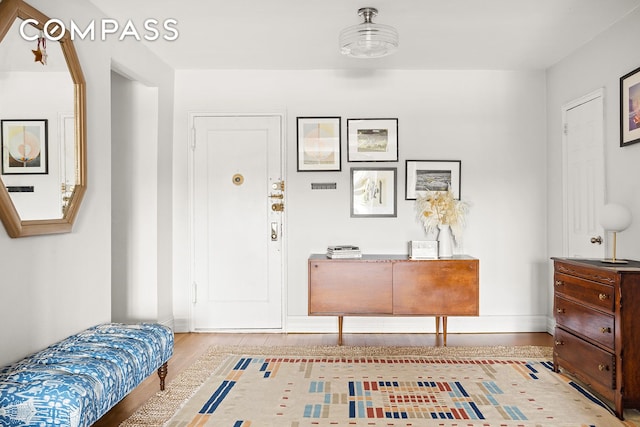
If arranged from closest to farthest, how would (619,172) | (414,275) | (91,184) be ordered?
(91,184) < (619,172) < (414,275)

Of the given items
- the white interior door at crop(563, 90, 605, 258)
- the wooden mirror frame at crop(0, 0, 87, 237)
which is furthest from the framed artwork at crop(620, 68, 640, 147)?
the wooden mirror frame at crop(0, 0, 87, 237)

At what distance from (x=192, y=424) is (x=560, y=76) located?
4094 millimetres

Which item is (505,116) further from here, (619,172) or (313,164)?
(313,164)

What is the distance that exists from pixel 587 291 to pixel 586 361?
420mm

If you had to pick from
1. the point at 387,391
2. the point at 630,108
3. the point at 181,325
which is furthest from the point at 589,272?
the point at 181,325

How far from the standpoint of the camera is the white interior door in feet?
12.3

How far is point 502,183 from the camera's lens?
4.75 m

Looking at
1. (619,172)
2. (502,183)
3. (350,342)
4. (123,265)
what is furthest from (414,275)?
(123,265)

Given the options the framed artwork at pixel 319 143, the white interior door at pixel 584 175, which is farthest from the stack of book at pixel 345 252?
the white interior door at pixel 584 175

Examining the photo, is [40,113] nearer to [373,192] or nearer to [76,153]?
[76,153]

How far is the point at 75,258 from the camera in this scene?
119 inches

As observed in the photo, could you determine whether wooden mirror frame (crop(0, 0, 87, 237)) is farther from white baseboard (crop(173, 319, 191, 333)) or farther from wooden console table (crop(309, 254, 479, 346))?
white baseboard (crop(173, 319, 191, 333))

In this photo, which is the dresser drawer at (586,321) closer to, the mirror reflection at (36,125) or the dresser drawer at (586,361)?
the dresser drawer at (586,361)

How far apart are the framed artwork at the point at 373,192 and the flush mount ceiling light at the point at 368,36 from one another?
1.48 meters
